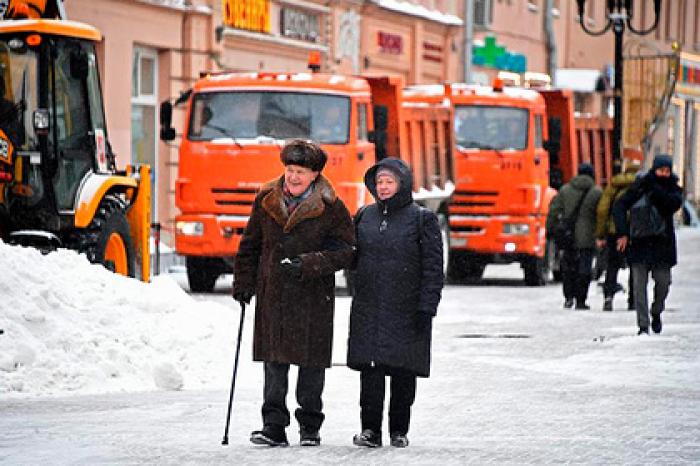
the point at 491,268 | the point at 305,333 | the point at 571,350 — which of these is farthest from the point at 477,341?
the point at 491,268

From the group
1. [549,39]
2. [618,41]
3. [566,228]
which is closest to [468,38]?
[549,39]

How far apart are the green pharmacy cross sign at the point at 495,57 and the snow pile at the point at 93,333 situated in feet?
117

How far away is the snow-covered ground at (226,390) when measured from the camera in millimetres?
11055

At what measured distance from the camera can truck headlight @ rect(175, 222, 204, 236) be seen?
86.3 feet

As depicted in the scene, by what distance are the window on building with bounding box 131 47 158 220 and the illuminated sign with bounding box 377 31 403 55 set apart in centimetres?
1053

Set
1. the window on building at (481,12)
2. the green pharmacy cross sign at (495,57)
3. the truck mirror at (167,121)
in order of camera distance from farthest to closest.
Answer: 1. the green pharmacy cross sign at (495,57)
2. the window on building at (481,12)
3. the truck mirror at (167,121)

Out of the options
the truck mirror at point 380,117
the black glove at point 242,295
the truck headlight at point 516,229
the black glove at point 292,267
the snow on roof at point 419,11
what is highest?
the snow on roof at point 419,11

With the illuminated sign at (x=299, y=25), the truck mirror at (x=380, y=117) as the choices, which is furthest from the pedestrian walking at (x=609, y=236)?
the illuminated sign at (x=299, y=25)

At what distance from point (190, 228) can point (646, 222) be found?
8241 millimetres

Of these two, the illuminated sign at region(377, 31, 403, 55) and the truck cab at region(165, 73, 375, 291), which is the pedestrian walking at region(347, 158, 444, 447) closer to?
the truck cab at region(165, 73, 375, 291)

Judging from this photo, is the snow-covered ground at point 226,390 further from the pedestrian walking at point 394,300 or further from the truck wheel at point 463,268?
the truck wheel at point 463,268

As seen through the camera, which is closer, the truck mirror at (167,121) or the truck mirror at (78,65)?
the truck mirror at (78,65)

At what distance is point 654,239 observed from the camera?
1967 cm

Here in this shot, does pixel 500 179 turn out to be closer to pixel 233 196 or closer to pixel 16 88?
pixel 233 196
